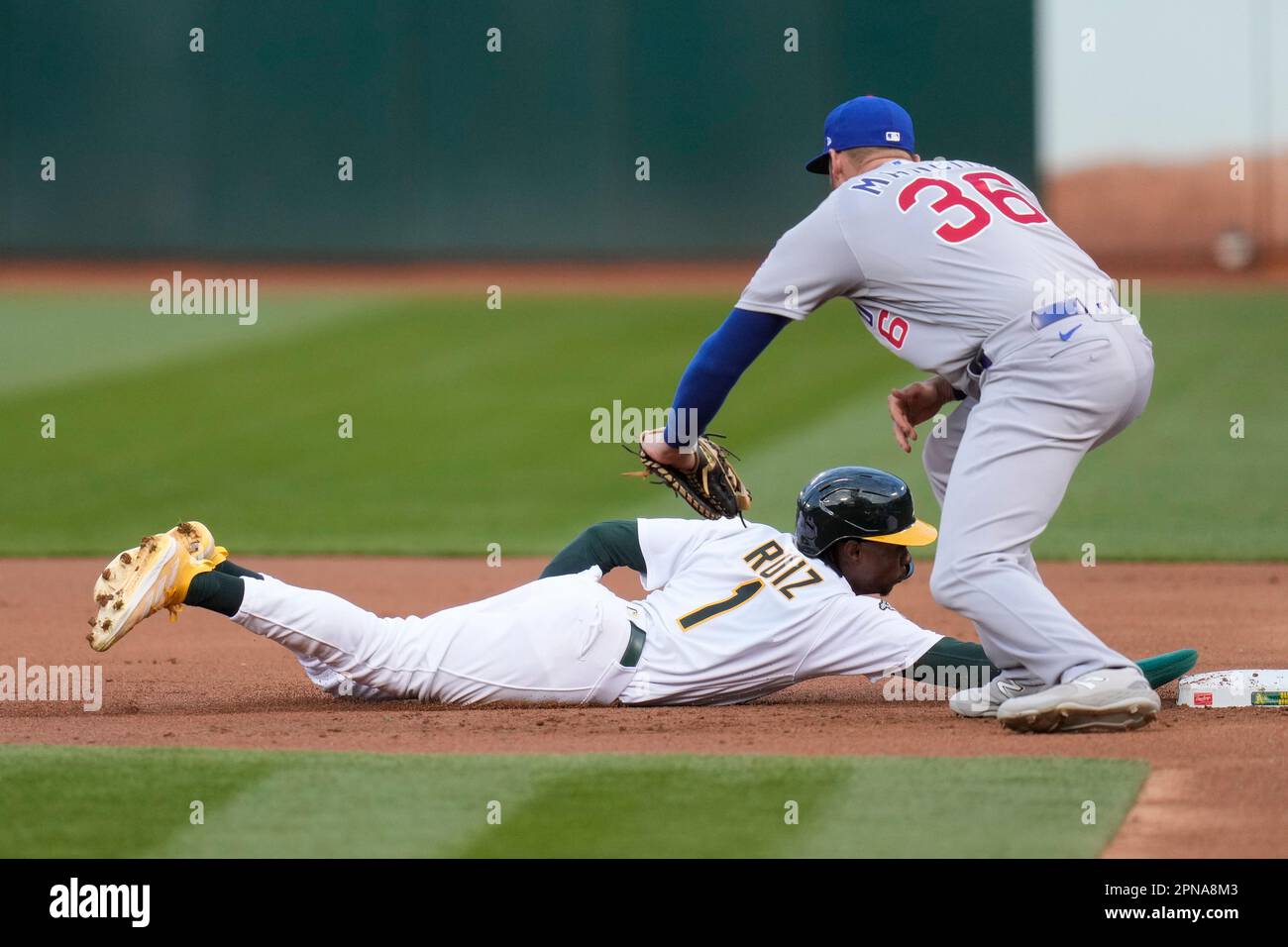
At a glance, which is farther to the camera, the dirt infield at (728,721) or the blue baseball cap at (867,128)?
the blue baseball cap at (867,128)

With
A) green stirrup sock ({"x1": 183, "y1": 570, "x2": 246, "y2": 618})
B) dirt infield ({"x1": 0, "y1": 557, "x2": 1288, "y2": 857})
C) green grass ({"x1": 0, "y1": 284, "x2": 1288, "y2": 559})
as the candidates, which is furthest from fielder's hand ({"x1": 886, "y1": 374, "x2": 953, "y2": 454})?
green grass ({"x1": 0, "y1": 284, "x2": 1288, "y2": 559})

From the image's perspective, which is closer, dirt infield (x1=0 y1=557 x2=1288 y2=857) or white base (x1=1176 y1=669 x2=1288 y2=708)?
dirt infield (x1=0 y1=557 x2=1288 y2=857)

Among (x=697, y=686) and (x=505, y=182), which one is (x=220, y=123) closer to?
(x=505, y=182)

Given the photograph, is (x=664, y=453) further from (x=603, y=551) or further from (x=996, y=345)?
(x=996, y=345)

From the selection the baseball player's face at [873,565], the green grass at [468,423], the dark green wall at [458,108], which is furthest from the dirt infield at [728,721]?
the dark green wall at [458,108]

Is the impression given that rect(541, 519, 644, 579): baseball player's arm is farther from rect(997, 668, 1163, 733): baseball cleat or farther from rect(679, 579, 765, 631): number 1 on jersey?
rect(997, 668, 1163, 733): baseball cleat

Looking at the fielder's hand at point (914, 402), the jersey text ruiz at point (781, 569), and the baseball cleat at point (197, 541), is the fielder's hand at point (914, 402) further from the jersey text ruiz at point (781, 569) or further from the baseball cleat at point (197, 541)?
the baseball cleat at point (197, 541)
